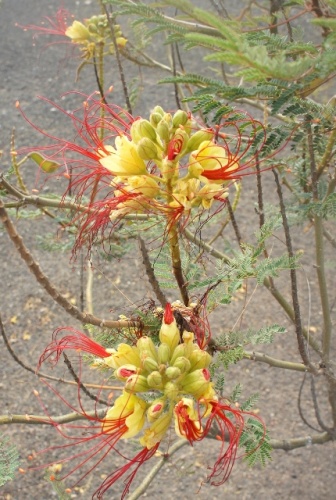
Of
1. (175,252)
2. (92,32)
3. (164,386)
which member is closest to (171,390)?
(164,386)

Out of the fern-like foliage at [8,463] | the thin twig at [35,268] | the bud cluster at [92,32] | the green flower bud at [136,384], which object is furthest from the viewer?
the bud cluster at [92,32]

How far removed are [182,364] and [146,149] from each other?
0.74 feet

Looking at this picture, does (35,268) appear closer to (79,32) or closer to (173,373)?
(173,373)

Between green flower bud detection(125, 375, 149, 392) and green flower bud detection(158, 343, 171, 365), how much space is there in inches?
1.1

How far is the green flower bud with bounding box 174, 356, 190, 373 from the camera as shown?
2.36 ft

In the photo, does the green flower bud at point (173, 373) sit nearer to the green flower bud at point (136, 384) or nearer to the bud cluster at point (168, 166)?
the green flower bud at point (136, 384)

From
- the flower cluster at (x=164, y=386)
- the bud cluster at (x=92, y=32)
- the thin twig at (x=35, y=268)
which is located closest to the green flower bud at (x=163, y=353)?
the flower cluster at (x=164, y=386)

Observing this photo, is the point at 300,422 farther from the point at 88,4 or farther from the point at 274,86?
the point at 88,4

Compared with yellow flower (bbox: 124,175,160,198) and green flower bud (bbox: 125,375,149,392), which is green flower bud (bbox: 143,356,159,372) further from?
yellow flower (bbox: 124,175,160,198)

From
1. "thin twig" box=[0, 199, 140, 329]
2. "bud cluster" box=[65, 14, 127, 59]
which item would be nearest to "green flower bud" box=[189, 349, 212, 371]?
"thin twig" box=[0, 199, 140, 329]

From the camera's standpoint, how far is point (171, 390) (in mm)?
714

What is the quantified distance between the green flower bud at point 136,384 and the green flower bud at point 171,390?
2cm

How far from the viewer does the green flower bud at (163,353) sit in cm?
73

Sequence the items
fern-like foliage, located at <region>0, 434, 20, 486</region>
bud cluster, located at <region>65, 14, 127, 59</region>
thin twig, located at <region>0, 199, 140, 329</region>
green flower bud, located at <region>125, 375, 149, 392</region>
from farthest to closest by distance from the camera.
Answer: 1. bud cluster, located at <region>65, 14, 127, 59</region>
2. fern-like foliage, located at <region>0, 434, 20, 486</region>
3. thin twig, located at <region>0, 199, 140, 329</region>
4. green flower bud, located at <region>125, 375, 149, 392</region>
